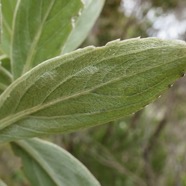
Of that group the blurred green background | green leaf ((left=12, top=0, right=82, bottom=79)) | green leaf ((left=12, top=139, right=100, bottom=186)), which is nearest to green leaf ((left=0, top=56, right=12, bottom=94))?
green leaf ((left=12, top=0, right=82, bottom=79))

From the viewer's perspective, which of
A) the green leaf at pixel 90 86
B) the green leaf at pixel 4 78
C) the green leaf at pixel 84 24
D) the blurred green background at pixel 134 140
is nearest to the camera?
the green leaf at pixel 90 86

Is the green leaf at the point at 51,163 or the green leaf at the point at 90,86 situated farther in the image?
the green leaf at the point at 51,163

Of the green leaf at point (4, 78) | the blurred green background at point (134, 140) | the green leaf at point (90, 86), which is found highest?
the green leaf at point (4, 78)

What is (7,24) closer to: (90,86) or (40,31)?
(40,31)

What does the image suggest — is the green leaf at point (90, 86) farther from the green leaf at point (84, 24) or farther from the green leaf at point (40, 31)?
the green leaf at point (84, 24)

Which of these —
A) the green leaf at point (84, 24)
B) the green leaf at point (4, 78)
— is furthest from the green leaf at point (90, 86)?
the green leaf at point (84, 24)

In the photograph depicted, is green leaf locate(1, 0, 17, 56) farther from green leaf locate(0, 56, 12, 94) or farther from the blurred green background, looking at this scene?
the blurred green background
